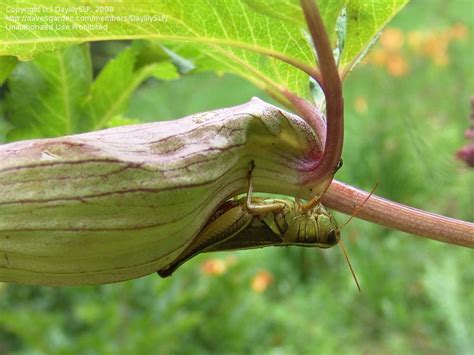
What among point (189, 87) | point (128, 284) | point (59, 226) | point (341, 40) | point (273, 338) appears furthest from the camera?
point (189, 87)

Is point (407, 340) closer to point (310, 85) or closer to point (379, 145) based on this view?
point (379, 145)

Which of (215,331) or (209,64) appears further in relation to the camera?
(215,331)

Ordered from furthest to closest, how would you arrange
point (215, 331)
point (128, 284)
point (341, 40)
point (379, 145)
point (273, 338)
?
point (379, 145) → point (273, 338) → point (215, 331) → point (128, 284) → point (341, 40)

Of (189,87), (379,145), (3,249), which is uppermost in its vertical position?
(3,249)

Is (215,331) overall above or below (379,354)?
above

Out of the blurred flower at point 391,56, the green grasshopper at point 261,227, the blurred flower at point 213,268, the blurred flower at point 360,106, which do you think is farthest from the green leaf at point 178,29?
the blurred flower at point 360,106

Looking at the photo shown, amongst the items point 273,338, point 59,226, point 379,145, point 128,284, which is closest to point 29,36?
point 59,226
